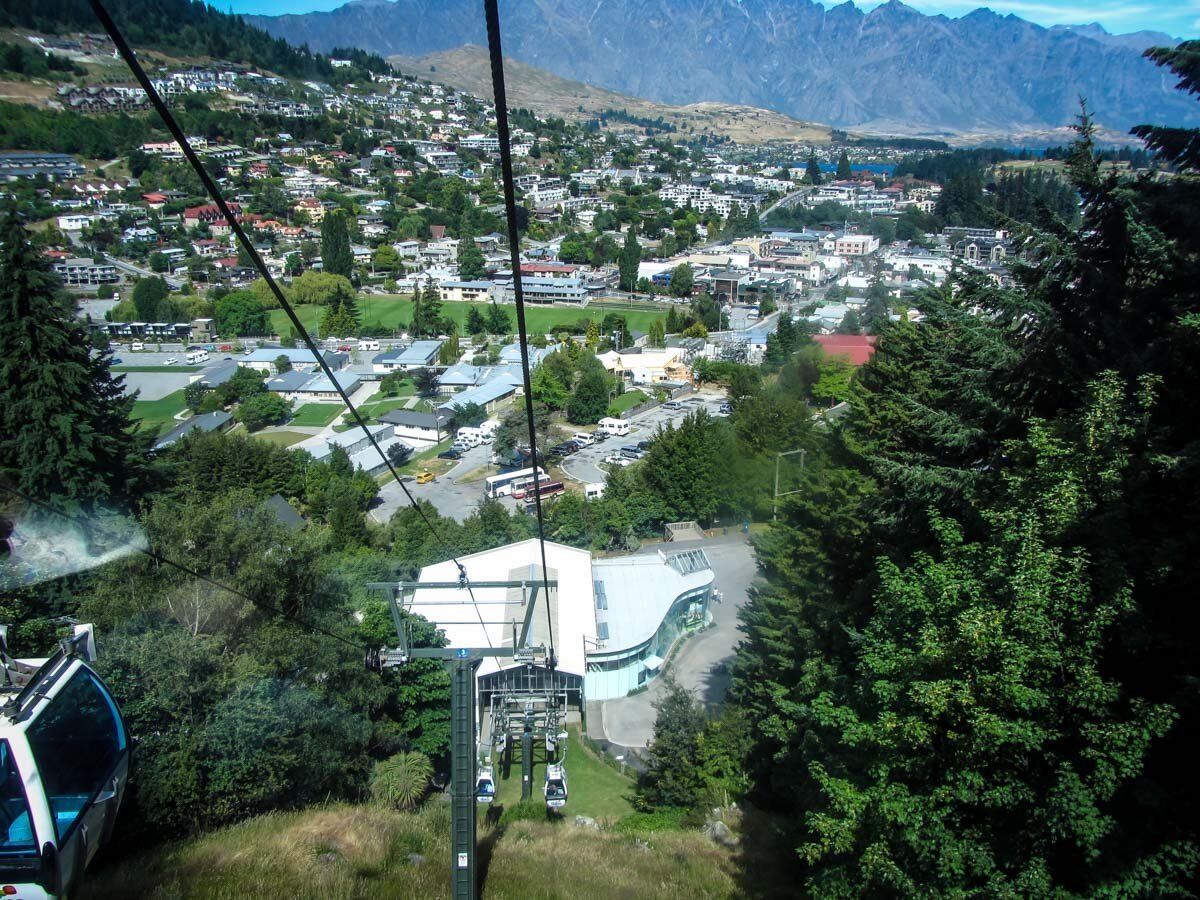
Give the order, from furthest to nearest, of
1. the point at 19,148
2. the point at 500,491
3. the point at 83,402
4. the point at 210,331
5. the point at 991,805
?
the point at 19,148, the point at 210,331, the point at 500,491, the point at 83,402, the point at 991,805

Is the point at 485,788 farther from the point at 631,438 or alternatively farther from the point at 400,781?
the point at 631,438

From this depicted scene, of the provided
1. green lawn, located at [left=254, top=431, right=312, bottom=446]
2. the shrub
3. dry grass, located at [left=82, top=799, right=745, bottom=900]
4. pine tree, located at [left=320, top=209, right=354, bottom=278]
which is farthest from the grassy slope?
pine tree, located at [left=320, top=209, right=354, bottom=278]

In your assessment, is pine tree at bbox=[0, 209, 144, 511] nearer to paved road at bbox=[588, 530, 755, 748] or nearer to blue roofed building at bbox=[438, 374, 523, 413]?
paved road at bbox=[588, 530, 755, 748]

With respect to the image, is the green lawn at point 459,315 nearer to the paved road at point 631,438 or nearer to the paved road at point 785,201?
the paved road at point 631,438

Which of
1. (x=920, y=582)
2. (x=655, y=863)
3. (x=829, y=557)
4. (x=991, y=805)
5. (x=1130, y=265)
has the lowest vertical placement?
(x=655, y=863)

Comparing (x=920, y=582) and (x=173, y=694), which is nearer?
(x=920, y=582)

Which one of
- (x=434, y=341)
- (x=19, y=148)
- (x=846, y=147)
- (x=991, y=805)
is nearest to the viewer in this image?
(x=991, y=805)

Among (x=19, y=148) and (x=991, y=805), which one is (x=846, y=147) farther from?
(x=991, y=805)

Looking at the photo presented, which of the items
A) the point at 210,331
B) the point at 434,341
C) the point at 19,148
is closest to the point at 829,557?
the point at 434,341

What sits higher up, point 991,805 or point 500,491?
point 991,805
